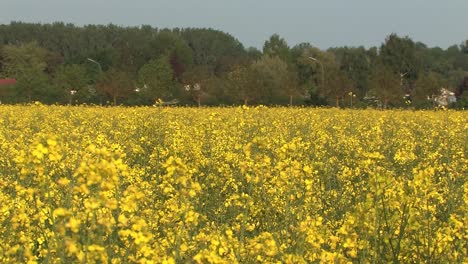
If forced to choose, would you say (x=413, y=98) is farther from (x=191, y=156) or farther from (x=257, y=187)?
(x=257, y=187)

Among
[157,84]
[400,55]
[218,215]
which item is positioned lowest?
[218,215]

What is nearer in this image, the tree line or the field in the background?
the field in the background

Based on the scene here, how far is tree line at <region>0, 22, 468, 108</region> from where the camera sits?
3466 centimetres

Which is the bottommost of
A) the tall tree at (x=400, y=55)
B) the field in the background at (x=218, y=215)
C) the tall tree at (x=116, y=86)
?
the field in the background at (x=218, y=215)

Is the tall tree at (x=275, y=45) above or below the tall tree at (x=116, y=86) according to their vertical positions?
above

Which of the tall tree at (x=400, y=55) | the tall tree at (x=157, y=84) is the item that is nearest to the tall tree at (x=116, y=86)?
the tall tree at (x=157, y=84)

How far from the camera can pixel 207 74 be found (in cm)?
4531

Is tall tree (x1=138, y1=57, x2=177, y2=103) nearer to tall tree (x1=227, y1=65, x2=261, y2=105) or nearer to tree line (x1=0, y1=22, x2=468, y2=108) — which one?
tree line (x1=0, y1=22, x2=468, y2=108)

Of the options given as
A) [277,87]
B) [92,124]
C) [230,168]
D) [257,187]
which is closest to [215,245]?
[257,187]

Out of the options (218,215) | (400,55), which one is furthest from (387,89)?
(400,55)

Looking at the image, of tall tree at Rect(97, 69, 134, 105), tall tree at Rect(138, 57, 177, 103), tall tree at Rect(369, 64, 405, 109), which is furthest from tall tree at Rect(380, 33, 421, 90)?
tall tree at Rect(97, 69, 134, 105)

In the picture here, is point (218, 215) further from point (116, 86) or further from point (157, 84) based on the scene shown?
point (116, 86)

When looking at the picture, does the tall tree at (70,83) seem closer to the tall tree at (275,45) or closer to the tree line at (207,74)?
the tree line at (207,74)

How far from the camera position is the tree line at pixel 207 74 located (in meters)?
34.7
